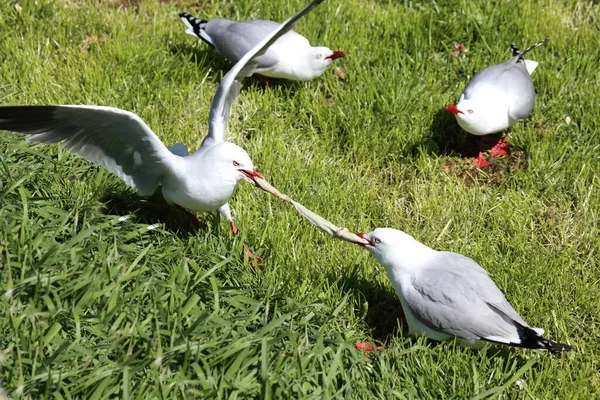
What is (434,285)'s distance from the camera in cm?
346

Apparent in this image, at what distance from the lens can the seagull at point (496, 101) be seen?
463 cm

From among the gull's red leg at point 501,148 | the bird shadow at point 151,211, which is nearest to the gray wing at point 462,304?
the bird shadow at point 151,211

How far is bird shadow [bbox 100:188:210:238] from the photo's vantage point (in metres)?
3.93

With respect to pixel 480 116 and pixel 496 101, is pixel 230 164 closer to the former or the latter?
pixel 480 116

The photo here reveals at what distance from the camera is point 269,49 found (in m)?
5.12

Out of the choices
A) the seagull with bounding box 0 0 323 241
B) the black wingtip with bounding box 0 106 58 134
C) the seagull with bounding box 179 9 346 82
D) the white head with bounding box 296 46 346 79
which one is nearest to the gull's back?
the seagull with bounding box 179 9 346 82

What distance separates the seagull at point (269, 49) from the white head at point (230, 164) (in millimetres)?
1429

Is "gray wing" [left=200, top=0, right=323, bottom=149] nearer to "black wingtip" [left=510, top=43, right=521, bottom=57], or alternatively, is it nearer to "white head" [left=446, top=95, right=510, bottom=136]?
"white head" [left=446, top=95, right=510, bottom=136]

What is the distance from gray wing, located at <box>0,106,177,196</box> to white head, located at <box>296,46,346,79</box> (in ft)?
5.47

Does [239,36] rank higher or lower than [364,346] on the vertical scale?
higher

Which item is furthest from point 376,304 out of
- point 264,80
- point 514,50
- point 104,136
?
point 514,50

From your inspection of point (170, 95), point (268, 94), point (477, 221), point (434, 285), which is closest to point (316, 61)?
point (268, 94)

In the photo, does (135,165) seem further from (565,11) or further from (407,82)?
(565,11)

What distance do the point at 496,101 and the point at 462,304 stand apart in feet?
5.90
